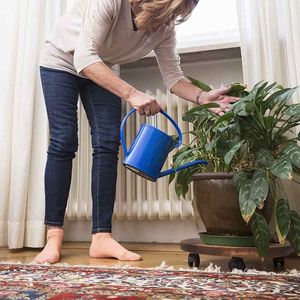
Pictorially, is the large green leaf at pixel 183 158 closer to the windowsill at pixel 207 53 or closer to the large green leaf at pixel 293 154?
the large green leaf at pixel 293 154

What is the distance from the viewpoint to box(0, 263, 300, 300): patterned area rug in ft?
Answer: 2.28

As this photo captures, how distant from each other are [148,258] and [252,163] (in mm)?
450

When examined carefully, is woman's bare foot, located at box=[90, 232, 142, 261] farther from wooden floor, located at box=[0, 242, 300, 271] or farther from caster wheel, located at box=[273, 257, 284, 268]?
caster wheel, located at box=[273, 257, 284, 268]

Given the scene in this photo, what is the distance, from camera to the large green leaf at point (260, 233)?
96cm

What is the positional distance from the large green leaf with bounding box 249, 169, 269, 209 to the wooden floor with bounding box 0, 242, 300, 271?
0.74 feet

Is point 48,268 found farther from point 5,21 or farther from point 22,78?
point 5,21

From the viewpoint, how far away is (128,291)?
73 centimetres

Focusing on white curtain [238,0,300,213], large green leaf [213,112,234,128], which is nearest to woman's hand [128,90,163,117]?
large green leaf [213,112,234,128]

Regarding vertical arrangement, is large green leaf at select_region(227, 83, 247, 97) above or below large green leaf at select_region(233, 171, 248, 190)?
above

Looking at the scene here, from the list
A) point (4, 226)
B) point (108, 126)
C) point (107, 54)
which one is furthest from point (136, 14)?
point (4, 226)

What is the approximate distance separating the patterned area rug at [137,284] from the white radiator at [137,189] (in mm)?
578

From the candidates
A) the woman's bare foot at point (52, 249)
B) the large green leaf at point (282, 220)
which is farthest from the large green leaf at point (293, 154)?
the woman's bare foot at point (52, 249)

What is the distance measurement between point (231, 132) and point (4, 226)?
1.04m

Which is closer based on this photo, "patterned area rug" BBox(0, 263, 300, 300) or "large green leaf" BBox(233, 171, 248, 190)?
"patterned area rug" BBox(0, 263, 300, 300)
